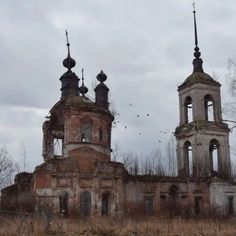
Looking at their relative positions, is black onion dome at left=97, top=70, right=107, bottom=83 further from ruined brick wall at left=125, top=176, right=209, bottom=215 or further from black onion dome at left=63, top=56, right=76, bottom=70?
ruined brick wall at left=125, top=176, right=209, bottom=215

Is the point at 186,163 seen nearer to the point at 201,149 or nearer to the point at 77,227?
the point at 201,149

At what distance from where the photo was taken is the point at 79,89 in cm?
3597

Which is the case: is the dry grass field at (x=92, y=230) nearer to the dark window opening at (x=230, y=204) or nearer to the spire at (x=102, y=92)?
the dark window opening at (x=230, y=204)

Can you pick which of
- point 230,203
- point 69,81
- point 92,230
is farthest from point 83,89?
point 92,230

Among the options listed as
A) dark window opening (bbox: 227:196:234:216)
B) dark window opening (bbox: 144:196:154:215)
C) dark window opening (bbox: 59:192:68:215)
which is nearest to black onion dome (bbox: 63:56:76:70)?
dark window opening (bbox: 59:192:68:215)

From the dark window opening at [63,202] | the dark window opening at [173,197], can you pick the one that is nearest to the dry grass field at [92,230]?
the dark window opening at [63,202]

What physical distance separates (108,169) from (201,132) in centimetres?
774

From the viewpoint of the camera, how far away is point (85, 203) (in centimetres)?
2862

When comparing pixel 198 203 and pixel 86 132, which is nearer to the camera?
pixel 86 132

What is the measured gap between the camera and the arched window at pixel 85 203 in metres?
28.4

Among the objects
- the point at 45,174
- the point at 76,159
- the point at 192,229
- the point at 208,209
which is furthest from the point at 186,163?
the point at 192,229

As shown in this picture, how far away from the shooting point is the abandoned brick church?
→ 93.1 ft

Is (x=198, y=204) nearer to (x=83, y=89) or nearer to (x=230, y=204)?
(x=230, y=204)

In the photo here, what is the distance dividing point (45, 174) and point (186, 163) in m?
11.1
